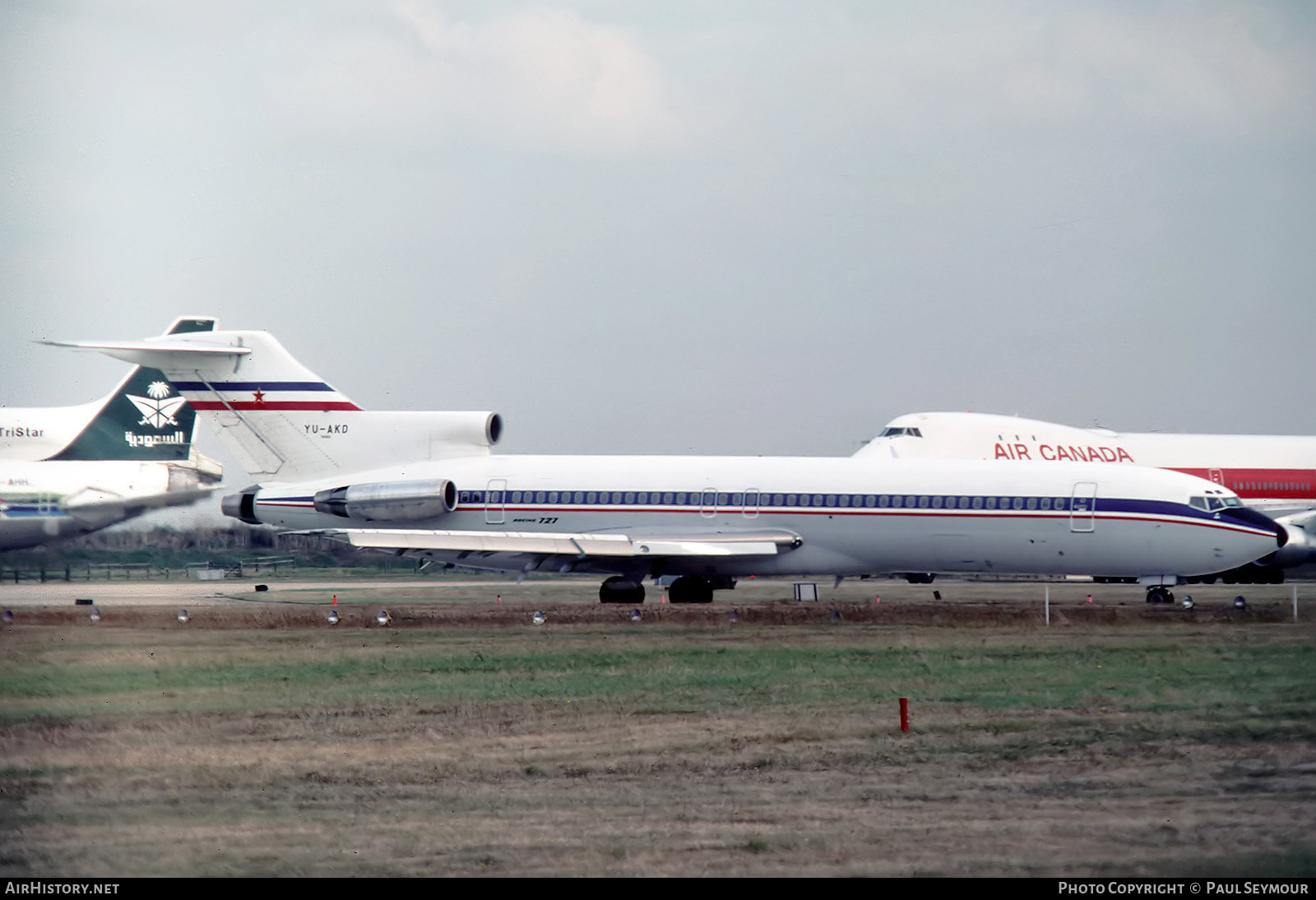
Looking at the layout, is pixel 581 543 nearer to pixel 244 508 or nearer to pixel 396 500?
pixel 396 500

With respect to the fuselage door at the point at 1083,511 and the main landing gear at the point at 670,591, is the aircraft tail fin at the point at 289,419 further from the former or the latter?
the fuselage door at the point at 1083,511

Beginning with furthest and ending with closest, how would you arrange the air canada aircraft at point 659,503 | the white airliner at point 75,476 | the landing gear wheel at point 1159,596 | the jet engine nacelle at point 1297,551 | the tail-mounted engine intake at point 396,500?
the jet engine nacelle at point 1297,551, the tail-mounted engine intake at point 396,500, the landing gear wheel at point 1159,596, the air canada aircraft at point 659,503, the white airliner at point 75,476

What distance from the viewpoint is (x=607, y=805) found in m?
14.0

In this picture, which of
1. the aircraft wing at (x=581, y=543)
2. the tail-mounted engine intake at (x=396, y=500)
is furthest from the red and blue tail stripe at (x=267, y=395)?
the aircraft wing at (x=581, y=543)

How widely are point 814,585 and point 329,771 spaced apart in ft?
95.4

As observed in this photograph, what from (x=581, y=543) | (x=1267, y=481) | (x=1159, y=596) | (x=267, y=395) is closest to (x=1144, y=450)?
(x=1267, y=481)

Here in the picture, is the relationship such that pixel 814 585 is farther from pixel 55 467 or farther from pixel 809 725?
pixel 55 467

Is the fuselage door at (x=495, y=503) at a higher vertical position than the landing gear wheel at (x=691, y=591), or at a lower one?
higher

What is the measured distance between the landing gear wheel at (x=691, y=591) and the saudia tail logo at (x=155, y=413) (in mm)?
15218

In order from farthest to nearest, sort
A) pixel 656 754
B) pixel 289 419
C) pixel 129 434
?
1. pixel 289 419
2. pixel 129 434
3. pixel 656 754

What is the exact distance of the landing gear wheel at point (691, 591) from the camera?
44812mm

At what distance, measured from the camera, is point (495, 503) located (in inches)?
1788

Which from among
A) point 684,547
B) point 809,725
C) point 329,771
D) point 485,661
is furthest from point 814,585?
point 329,771

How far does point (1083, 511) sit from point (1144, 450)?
100 ft
